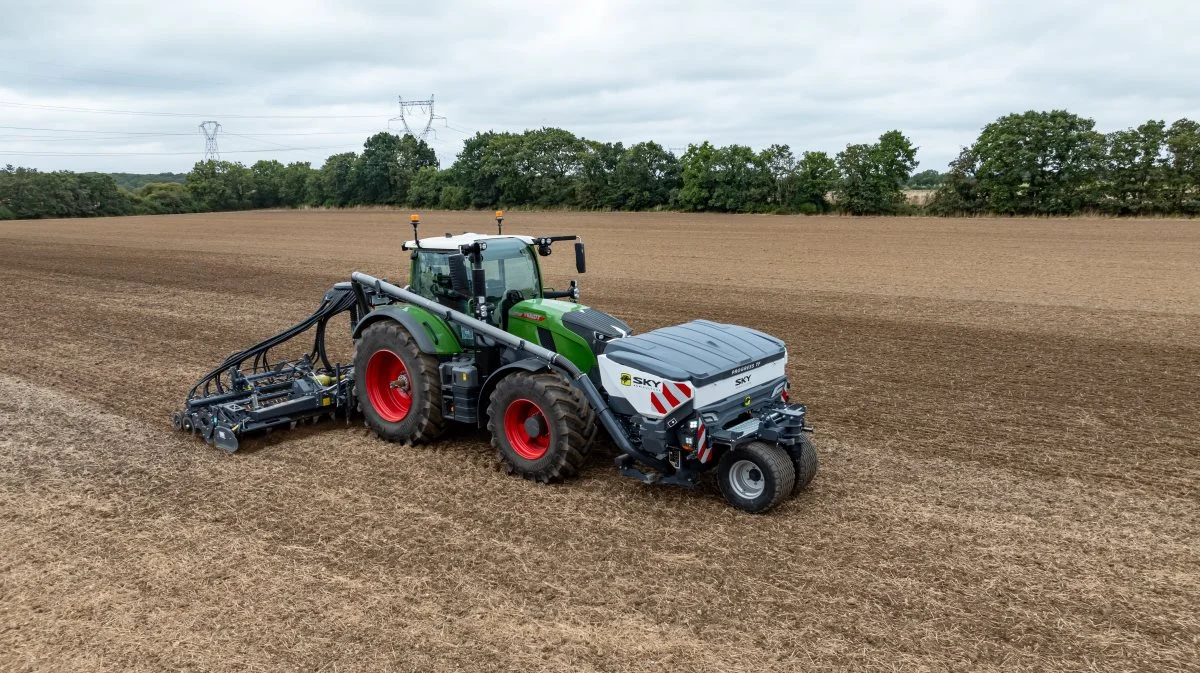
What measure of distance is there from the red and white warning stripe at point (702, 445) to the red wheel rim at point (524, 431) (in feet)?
4.55

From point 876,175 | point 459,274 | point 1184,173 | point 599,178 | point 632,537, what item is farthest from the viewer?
point 599,178

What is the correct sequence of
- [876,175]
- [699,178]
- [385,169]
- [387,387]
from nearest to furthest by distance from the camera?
1. [387,387]
2. [876,175]
3. [699,178]
4. [385,169]

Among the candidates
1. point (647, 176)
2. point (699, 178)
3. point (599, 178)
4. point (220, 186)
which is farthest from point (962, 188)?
point (220, 186)

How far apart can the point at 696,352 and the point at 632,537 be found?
1.59 m

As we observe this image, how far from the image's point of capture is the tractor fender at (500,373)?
Result: 6.68m

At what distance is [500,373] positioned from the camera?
700 cm

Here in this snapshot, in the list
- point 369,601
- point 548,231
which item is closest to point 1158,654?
point 369,601

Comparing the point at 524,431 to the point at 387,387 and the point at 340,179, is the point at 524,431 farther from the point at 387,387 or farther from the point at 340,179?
the point at 340,179

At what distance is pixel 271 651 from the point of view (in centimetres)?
446

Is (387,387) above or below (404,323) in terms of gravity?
below

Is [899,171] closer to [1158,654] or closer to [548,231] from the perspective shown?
[548,231]

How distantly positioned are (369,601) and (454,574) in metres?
0.59

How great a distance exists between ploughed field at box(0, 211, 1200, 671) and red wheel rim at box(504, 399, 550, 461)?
0.30 meters

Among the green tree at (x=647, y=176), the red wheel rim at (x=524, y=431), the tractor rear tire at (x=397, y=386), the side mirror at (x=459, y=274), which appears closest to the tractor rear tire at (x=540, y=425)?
the red wheel rim at (x=524, y=431)
